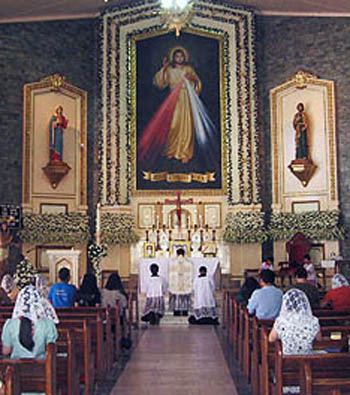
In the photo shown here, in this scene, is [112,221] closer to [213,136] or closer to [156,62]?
[213,136]

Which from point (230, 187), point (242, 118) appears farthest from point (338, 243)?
point (242, 118)

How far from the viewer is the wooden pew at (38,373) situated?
4488mm

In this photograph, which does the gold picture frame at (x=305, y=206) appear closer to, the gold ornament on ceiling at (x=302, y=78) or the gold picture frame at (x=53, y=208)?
the gold ornament on ceiling at (x=302, y=78)

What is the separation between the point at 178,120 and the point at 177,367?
1136 cm

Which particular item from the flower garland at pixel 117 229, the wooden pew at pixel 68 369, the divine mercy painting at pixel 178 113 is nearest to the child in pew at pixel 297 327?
the wooden pew at pixel 68 369

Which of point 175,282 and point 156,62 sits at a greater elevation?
point 156,62

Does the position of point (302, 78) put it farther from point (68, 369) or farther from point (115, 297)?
point (68, 369)

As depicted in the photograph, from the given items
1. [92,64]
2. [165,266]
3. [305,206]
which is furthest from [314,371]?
[92,64]

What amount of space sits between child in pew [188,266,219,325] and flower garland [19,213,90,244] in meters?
5.62

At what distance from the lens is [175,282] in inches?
519

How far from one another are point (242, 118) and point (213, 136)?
1028 mm

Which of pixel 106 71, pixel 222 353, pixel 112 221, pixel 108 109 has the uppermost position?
pixel 106 71

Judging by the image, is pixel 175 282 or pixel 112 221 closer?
pixel 175 282

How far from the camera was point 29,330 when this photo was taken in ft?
16.5
